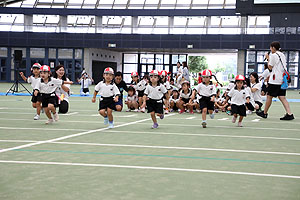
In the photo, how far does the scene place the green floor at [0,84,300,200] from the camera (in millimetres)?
4984

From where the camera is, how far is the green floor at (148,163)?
498cm

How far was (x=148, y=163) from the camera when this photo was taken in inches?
262

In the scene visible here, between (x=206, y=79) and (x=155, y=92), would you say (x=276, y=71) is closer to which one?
(x=206, y=79)

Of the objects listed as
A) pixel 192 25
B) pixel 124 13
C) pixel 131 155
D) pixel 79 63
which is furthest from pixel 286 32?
pixel 131 155

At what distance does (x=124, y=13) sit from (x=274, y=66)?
119 ft

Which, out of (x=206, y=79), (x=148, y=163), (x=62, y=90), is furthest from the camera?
(x=62, y=90)

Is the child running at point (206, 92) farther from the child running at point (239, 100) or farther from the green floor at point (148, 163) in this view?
the green floor at point (148, 163)

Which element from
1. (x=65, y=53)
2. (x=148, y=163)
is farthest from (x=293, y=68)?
(x=148, y=163)

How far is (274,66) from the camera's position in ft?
45.9

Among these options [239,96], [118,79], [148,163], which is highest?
[118,79]

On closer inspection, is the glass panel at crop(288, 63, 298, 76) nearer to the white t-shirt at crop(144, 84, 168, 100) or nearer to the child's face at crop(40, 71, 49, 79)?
the white t-shirt at crop(144, 84, 168, 100)

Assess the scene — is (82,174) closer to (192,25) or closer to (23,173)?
(23,173)

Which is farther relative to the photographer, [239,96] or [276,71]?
[276,71]

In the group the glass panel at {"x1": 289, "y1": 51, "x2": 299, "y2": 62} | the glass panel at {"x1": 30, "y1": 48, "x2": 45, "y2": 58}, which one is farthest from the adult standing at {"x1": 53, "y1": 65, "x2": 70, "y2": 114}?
the glass panel at {"x1": 30, "y1": 48, "x2": 45, "y2": 58}
